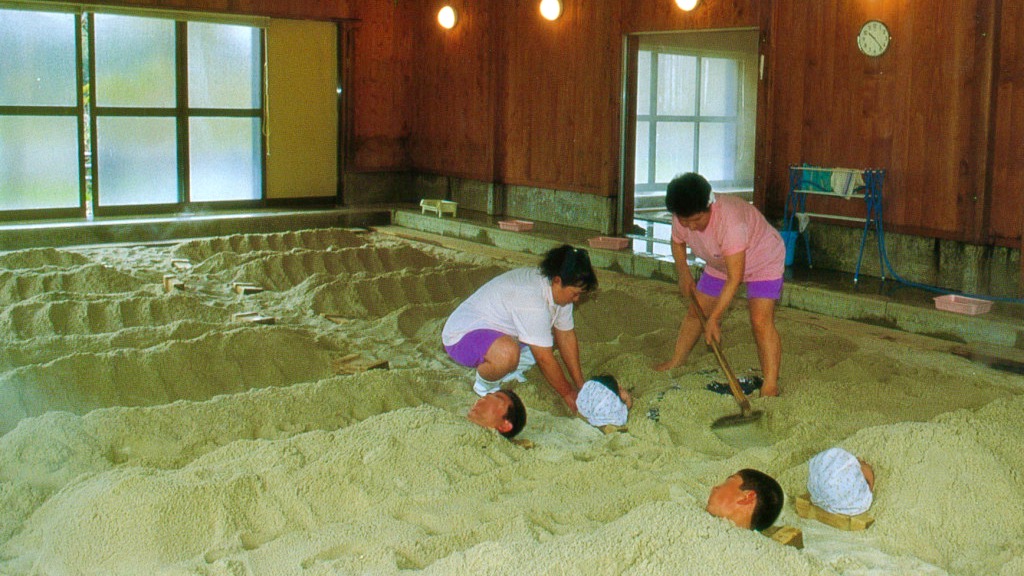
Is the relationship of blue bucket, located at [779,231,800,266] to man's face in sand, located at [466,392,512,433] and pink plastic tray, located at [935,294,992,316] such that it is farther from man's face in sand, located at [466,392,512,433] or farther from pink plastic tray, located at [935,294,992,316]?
man's face in sand, located at [466,392,512,433]

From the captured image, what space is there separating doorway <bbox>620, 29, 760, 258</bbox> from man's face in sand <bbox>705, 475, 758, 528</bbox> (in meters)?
9.22

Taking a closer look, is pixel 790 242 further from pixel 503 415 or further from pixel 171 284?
pixel 171 284

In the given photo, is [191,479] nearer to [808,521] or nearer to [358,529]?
[358,529]

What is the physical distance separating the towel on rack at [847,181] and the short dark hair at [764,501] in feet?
16.1

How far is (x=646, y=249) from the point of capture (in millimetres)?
9172

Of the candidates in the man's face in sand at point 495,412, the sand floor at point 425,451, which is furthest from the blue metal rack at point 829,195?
the man's face in sand at point 495,412

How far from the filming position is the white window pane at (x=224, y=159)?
11141 millimetres

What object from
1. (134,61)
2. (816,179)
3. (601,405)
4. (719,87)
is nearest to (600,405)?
(601,405)

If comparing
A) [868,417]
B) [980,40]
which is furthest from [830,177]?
[868,417]

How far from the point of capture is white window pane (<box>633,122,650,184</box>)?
13.8 metres

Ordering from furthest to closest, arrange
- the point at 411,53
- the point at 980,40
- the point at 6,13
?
the point at 411,53, the point at 6,13, the point at 980,40

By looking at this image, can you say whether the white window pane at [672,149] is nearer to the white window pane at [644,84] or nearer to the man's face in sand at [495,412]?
the white window pane at [644,84]

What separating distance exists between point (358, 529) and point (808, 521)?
4.97ft

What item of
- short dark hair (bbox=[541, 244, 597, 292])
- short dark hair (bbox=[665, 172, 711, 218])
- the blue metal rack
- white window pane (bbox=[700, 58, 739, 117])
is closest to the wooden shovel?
short dark hair (bbox=[665, 172, 711, 218])
